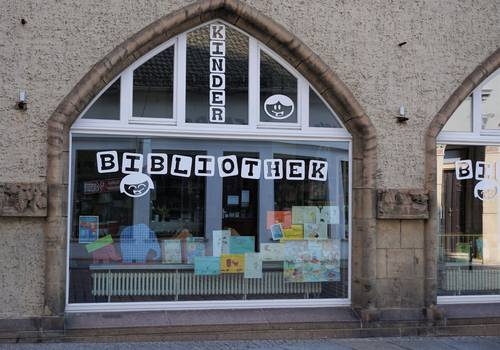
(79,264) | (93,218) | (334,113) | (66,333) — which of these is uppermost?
(334,113)

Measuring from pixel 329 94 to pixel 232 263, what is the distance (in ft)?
8.29

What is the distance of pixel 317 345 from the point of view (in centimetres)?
750

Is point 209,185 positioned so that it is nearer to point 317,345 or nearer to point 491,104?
point 317,345

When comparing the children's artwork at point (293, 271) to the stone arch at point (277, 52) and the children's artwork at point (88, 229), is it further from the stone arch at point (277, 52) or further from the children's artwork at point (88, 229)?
the children's artwork at point (88, 229)

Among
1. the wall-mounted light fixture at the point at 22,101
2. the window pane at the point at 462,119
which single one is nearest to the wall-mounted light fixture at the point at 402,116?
the window pane at the point at 462,119

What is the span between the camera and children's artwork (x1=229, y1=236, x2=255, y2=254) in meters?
8.28

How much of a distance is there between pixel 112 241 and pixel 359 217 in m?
3.17

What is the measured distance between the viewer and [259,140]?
8273 millimetres

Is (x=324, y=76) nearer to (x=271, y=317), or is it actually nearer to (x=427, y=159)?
(x=427, y=159)

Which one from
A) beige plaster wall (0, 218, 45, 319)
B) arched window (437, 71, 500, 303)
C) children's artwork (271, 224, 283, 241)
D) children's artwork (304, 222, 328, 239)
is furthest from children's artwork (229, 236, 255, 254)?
arched window (437, 71, 500, 303)

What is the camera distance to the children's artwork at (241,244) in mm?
8281

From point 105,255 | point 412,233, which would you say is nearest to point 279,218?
point 412,233

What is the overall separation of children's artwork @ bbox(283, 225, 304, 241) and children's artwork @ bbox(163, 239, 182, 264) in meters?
1.41

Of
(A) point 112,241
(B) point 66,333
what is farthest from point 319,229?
(B) point 66,333
